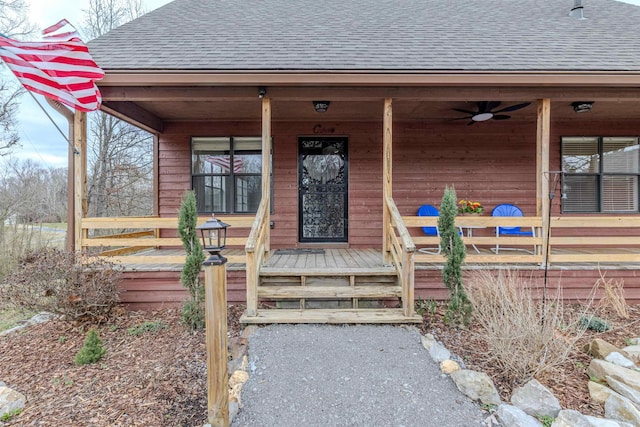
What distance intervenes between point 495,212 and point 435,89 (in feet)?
8.70

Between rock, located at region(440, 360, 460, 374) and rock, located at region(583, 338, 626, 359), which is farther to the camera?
rock, located at region(583, 338, 626, 359)

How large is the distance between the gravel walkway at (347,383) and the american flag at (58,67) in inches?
124

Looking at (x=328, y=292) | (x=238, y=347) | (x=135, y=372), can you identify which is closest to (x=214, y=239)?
(x=238, y=347)

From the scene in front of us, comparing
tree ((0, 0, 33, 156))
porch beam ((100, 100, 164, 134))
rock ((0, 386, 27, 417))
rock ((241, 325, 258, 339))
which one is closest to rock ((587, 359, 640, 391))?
rock ((241, 325, 258, 339))

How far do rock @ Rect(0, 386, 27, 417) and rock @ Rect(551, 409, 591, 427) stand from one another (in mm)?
3507

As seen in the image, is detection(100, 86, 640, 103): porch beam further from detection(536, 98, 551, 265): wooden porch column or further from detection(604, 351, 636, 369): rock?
detection(604, 351, 636, 369): rock

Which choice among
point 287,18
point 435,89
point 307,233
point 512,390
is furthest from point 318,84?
point 512,390

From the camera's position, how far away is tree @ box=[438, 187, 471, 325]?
319 centimetres

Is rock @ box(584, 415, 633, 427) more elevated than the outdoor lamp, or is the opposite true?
the outdoor lamp

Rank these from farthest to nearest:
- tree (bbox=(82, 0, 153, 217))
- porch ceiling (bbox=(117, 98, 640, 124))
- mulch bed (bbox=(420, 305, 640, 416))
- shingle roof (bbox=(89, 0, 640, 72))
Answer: tree (bbox=(82, 0, 153, 217)) < porch ceiling (bbox=(117, 98, 640, 124)) < shingle roof (bbox=(89, 0, 640, 72)) < mulch bed (bbox=(420, 305, 640, 416))

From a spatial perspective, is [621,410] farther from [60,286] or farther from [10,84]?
[10,84]

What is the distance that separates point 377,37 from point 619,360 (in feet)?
16.0

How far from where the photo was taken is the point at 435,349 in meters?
2.65

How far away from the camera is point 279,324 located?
3150 mm
